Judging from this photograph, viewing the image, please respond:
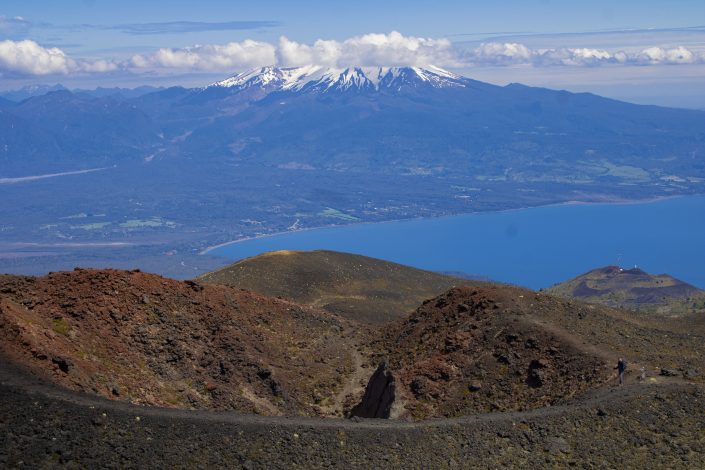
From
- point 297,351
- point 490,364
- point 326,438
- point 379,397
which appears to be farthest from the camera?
point 297,351

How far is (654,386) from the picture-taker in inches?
860

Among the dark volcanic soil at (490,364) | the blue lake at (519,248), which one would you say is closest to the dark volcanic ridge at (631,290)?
the blue lake at (519,248)

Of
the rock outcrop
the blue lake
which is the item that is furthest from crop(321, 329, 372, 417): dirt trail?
the blue lake

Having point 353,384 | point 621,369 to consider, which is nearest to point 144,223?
point 353,384

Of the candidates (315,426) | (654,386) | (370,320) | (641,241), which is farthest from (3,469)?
(641,241)

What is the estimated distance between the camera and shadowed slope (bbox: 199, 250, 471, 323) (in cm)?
4369

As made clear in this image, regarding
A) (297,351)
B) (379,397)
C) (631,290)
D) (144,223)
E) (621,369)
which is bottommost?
(144,223)

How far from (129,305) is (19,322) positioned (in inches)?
226

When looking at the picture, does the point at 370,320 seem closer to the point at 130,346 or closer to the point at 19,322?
the point at 130,346

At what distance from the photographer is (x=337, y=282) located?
48.3 metres

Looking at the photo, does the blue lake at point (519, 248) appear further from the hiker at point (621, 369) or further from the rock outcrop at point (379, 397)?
the hiker at point (621, 369)

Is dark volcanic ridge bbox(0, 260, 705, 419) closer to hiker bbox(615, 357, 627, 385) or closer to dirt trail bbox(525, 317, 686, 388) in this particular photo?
dirt trail bbox(525, 317, 686, 388)

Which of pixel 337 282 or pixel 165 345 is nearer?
pixel 165 345

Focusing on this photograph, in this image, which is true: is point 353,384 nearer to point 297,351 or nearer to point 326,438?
point 297,351
